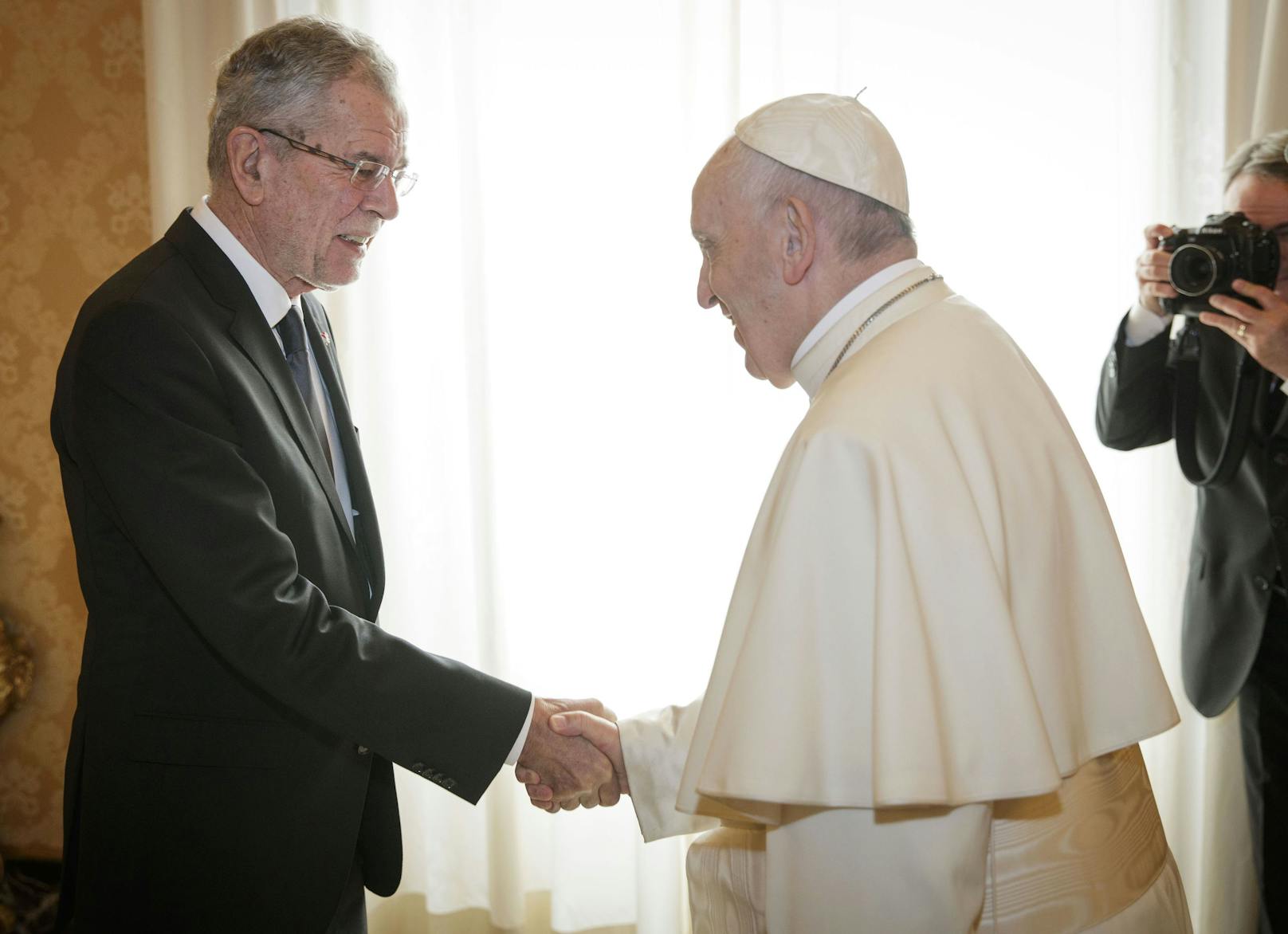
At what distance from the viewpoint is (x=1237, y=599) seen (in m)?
2.53

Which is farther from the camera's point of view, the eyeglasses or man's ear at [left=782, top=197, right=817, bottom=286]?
the eyeglasses

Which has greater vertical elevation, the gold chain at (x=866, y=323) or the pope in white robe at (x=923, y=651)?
the gold chain at (x=866, y=323)

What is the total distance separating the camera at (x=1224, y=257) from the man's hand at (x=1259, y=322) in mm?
26

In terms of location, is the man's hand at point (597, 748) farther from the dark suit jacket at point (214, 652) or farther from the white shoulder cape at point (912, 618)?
the white shoulder cape at point (912, 618)

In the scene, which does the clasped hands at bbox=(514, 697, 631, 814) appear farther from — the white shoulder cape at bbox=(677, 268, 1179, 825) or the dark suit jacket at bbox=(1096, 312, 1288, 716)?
the dark suit jacket at bbox=(1096, 312, 1288, 716)

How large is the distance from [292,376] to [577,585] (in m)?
1.50

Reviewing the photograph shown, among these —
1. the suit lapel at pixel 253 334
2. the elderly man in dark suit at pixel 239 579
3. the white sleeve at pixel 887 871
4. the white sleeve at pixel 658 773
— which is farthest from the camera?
the white sleeve at pixel 658 773

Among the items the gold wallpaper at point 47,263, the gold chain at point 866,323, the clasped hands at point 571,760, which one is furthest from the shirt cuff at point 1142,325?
the gold wallpaper at point 47,263

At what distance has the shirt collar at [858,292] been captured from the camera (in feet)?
5.30

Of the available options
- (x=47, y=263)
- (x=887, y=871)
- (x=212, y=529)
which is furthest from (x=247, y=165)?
(x=47, y=263)

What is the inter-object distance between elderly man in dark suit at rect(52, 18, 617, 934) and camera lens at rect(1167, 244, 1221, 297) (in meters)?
1.77

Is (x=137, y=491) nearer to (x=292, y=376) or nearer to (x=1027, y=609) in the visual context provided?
(x=292, y=376)

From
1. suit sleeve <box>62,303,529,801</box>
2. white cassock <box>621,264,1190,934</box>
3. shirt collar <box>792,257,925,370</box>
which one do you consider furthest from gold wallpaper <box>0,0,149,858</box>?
white cassock <box>621,264,1190,934</box>

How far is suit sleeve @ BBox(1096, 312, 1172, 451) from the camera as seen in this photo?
106 inches
